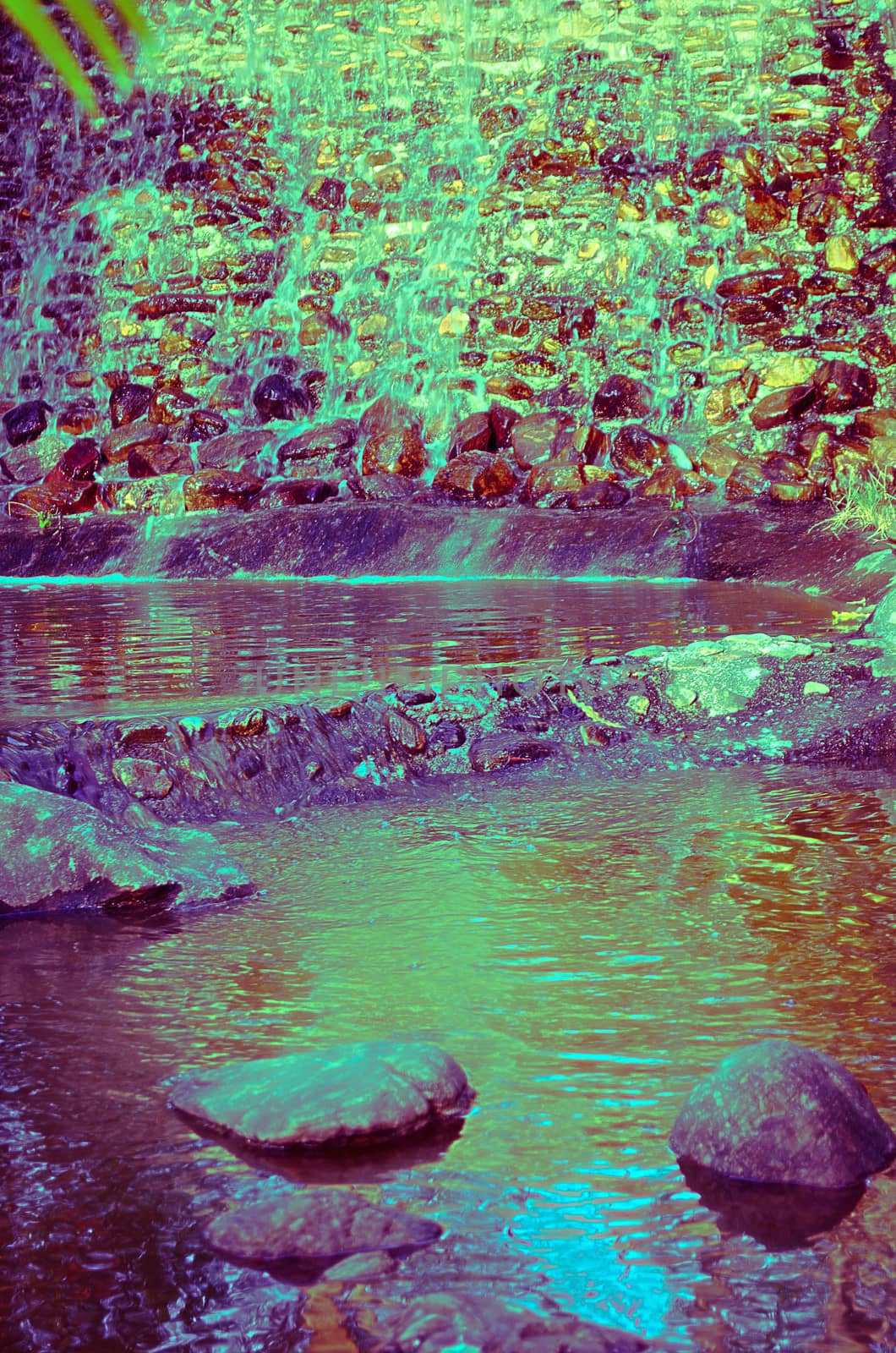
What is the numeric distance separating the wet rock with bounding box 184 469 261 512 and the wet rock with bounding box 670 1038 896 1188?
25.2ft

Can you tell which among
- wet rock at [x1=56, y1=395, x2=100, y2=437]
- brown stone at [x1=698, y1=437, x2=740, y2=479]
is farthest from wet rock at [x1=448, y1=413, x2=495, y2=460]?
wet rock at [x1=56, y1=395, x2=100, y2=437]

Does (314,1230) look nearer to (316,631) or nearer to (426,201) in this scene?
(316,631)

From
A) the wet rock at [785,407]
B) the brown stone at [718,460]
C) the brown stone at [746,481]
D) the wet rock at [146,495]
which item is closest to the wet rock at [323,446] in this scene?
the wet rock at [146,495]

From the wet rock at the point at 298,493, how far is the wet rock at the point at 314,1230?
7.48m

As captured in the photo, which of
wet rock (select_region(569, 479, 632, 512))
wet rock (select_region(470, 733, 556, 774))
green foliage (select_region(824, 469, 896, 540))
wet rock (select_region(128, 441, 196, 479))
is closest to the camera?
wet rock (select_region(470, 733, 556, 774))

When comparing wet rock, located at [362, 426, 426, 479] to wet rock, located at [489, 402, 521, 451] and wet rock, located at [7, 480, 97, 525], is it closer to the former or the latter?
wet rock, located at [489, 402, 521, 451]

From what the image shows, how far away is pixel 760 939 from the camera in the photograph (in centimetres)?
240

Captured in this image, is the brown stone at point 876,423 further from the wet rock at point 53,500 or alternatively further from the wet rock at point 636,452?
the wet rock at point 53,500

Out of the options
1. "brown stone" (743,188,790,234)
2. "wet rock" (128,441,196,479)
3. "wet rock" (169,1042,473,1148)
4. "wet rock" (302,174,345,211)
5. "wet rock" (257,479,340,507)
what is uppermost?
"wet rock" (302,174,345,211)

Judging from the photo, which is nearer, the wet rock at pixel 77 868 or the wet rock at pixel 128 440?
the wet rock at pixel 77 868

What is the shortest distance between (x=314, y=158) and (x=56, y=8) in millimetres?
2276

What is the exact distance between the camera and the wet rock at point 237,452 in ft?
31.3

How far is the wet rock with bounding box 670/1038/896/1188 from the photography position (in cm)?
156

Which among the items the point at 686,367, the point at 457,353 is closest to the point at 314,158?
the point at 457,353
